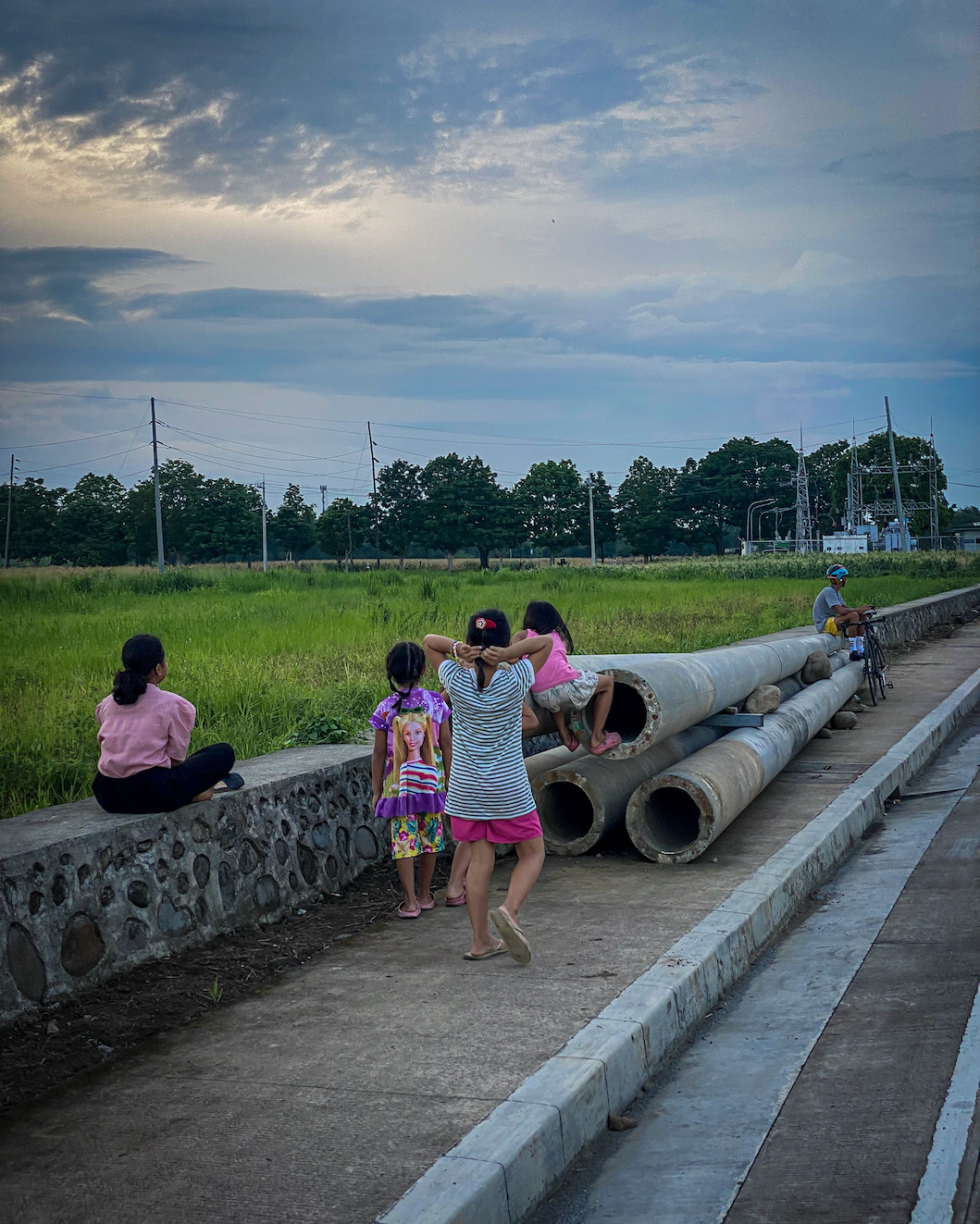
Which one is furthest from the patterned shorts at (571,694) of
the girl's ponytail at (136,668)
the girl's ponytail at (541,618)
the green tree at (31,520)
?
the green tree at (31,520)

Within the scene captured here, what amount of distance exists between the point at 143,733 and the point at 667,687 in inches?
139

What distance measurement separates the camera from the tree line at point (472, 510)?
259 ft

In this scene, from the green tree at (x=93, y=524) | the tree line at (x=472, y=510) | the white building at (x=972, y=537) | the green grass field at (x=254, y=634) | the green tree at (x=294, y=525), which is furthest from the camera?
the white building at (x=972, y=537)

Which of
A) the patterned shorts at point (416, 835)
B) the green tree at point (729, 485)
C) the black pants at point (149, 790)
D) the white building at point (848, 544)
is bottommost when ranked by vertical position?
the patterned shorts at point (416, 835)

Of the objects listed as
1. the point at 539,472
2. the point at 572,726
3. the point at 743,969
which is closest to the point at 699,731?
the point at 572,726

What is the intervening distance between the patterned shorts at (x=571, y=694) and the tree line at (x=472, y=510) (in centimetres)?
4946

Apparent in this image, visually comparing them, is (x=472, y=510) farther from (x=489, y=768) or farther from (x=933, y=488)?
(x=489, y=768)

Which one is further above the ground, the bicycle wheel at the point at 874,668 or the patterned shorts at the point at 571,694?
the patterned shorts at the point at 571,694

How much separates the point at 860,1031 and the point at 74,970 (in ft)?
10.8

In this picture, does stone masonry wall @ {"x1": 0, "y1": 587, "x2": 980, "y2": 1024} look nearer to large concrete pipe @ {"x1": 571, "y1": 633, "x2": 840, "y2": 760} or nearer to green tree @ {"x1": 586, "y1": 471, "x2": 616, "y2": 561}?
large concrete pipe @ {"x1": 571, "y1": 633, "x2": 840, "y2": 760}

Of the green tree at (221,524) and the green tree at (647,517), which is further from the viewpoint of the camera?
the green tree at (647,517)

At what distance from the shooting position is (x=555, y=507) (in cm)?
11981

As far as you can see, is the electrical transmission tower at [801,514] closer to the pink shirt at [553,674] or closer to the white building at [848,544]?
the white building at [848,544]

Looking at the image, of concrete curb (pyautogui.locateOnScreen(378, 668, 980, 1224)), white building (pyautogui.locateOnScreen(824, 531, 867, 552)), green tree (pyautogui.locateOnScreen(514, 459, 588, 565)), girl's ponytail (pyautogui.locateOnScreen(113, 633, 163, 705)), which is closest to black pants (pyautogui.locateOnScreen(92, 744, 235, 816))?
girl's ponytail (pyautogui.locateOnScreen(113, 633, 163, 705))
